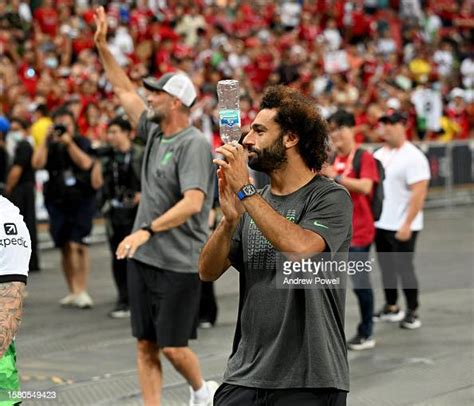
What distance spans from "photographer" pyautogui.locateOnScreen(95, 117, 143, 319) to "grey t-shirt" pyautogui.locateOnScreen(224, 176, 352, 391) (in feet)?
20.5

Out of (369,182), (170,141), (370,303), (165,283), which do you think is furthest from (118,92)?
(370,303)

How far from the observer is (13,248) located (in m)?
4.03

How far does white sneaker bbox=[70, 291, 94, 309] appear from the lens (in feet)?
37.7

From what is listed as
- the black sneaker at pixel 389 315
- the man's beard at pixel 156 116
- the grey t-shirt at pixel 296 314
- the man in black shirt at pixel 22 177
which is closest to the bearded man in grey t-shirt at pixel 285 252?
the grey t-shirt at pixel 296 314

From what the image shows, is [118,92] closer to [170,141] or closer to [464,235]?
[170,141]

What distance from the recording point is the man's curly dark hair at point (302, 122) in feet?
14.8

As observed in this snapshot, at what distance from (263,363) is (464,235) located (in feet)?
41.5

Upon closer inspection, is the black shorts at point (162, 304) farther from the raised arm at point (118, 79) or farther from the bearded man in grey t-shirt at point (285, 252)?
the bearded man in grey t-shirt at point (285, 252)

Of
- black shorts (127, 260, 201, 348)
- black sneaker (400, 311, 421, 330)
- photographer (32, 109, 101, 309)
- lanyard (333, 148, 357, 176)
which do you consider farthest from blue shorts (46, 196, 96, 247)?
black shorts (127, 260, 201, 348)

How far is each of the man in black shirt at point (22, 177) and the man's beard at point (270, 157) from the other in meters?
8.17

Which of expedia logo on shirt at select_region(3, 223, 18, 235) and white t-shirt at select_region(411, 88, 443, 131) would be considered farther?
white t-shirt at select_region(411, 88, 443, 131)

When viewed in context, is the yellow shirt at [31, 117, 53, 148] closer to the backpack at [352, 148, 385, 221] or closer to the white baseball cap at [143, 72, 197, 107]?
the backpack at [352, 148, 385, 221]

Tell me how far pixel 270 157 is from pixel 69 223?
7.46 m

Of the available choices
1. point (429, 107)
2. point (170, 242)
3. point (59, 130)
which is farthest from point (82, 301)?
point (429, 107)
